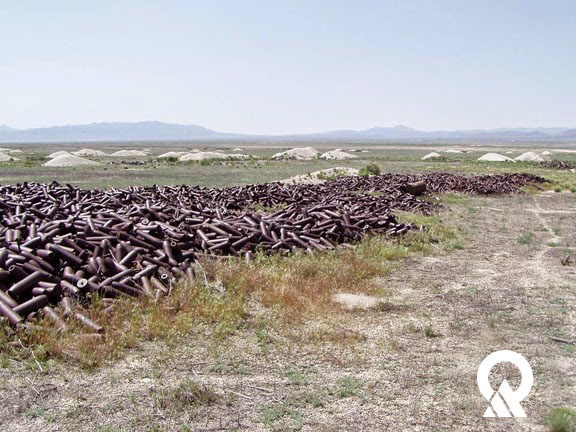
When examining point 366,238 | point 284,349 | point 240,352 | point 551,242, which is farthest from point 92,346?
point 551,242

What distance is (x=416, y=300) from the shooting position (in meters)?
9.41

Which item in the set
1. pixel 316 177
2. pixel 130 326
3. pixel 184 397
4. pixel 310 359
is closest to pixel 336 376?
pixel 310 359

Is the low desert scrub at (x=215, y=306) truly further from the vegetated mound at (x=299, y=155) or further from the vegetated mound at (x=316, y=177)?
the vegetated mound at (x=299, y=155)

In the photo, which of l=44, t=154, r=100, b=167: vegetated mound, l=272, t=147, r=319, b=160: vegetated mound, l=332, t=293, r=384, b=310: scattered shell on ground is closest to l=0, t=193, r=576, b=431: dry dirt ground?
l=332, t=293, r=384, b=310: scattered shell on ground

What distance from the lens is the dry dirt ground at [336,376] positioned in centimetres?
514

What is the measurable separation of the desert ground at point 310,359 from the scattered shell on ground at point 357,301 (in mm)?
116

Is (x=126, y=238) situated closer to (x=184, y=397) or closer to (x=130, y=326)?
(x=130, y=326)

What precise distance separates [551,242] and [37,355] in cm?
1445

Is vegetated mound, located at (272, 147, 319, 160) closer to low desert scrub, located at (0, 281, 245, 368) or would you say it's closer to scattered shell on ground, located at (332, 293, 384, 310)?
scattered shell on ground, located at (332, 293, 384, 310)

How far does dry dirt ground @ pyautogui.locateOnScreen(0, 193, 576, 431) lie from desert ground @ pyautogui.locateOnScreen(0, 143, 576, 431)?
19 mm

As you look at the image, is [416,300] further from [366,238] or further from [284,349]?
[366,238]

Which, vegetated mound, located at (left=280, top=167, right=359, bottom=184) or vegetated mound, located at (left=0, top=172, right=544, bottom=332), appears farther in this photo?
vegetated mound, located at (left=280, top=167, right=359, bottom=184)

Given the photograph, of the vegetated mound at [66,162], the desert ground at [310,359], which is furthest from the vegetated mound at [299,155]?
the desert ground at [310,359]

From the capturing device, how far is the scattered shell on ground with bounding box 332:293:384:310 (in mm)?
8836
